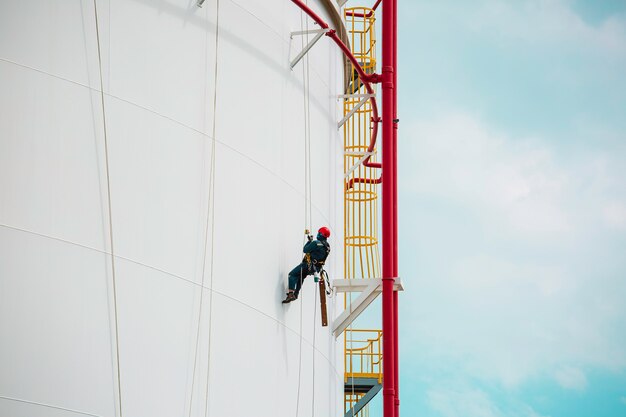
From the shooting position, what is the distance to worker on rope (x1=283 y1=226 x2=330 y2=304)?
567 inches

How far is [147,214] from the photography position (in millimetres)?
12141

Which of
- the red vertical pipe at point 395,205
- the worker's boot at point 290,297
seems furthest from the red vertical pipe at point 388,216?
the worker's boot at point 290,297

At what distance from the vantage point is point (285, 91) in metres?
15.2

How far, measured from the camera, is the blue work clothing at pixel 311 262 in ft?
47.4

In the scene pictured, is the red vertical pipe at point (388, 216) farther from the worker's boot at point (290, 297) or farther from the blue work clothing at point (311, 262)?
the worker's boot at point (290, 297)

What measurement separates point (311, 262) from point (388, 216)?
240cm

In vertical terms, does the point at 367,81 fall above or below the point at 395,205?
above

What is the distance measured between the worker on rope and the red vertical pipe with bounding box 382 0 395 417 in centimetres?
176

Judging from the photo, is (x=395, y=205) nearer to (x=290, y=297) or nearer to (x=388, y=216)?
(x=388, y=216)

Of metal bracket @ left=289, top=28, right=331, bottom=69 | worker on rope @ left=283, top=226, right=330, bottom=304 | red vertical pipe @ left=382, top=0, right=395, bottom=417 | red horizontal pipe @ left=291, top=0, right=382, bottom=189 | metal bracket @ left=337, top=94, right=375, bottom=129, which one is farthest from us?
metal bracket @ left=337, top=94, right=375, bottom=129

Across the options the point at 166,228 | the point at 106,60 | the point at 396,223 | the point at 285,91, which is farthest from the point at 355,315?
the point at 106,60

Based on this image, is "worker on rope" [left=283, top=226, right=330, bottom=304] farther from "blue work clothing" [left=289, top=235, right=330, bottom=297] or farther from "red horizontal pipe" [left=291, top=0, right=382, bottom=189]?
"red horizontal pipe" [left=291, top=0, right=382, bottom=189]

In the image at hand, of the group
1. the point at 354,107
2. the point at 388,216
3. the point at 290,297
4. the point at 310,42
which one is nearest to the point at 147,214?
the point at 290,297

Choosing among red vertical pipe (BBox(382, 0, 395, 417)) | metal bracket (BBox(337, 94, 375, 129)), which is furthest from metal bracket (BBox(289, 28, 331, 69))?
metal bracket (BBox(337, 94, 375, 129))
